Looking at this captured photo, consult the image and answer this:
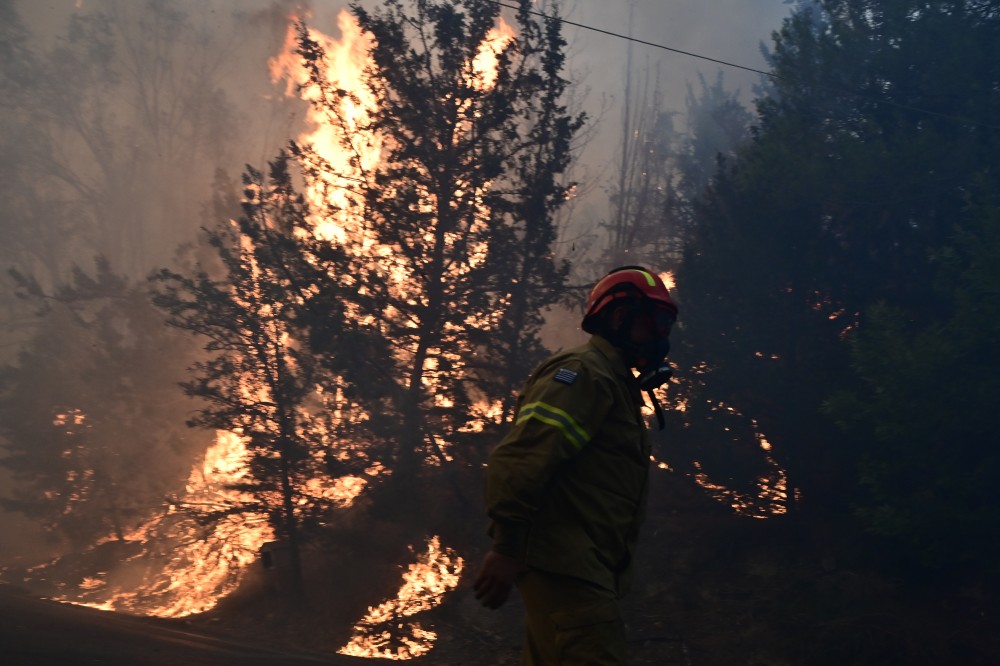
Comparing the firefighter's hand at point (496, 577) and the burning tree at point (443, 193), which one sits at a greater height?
the burning tree at point (443, 193)

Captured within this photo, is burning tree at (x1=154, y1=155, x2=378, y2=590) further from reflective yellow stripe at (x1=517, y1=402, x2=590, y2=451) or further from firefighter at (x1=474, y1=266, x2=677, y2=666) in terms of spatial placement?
reflective yellow stripe at (x1=517, y1=402, x2=590, y2=451)

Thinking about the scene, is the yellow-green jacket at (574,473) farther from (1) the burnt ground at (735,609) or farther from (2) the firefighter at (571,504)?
(1) the burnt ground at (735,609)

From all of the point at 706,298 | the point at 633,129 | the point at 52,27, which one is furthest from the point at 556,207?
the point at 52,27

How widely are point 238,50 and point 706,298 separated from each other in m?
49.7

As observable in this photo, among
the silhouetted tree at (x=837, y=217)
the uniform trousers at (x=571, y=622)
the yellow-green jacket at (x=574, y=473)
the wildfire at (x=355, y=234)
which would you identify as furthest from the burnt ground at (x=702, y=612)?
the yellow-green jacket at (x=574, y=473)

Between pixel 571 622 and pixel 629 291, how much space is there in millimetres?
1212

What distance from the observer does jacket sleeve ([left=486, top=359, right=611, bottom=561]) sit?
2.67 m

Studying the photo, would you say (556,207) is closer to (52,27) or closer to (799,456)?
(799,456)

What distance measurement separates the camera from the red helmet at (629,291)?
3.08 m

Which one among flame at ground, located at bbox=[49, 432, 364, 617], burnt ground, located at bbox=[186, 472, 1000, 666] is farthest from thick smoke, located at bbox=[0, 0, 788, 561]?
burnt ground, located at bbox=[186, 472, 1000, 666]

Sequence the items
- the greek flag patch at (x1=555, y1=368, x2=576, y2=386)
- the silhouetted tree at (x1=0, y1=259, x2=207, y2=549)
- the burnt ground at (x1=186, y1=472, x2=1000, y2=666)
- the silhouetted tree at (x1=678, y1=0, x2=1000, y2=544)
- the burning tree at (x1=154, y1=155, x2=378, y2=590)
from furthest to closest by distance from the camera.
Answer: the silhouetted tree at (x1=0, y1=259, x2=207, y2=549) → the burning tree at (x1=154, y1=155, x2=378, y2=590) → the silhouetted tree at (x1=678, y1=0, x2=1000, y2=544) → the burnt ground at (x1=186, y1=472, x2=1000, y2=666) → the greek flag patch at (x1=555, y1=368, x2=576, y2=386)

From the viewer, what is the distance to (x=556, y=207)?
14914 millimetres

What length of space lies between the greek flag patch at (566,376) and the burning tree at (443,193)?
1161cm

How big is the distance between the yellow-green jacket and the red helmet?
0.20 m
